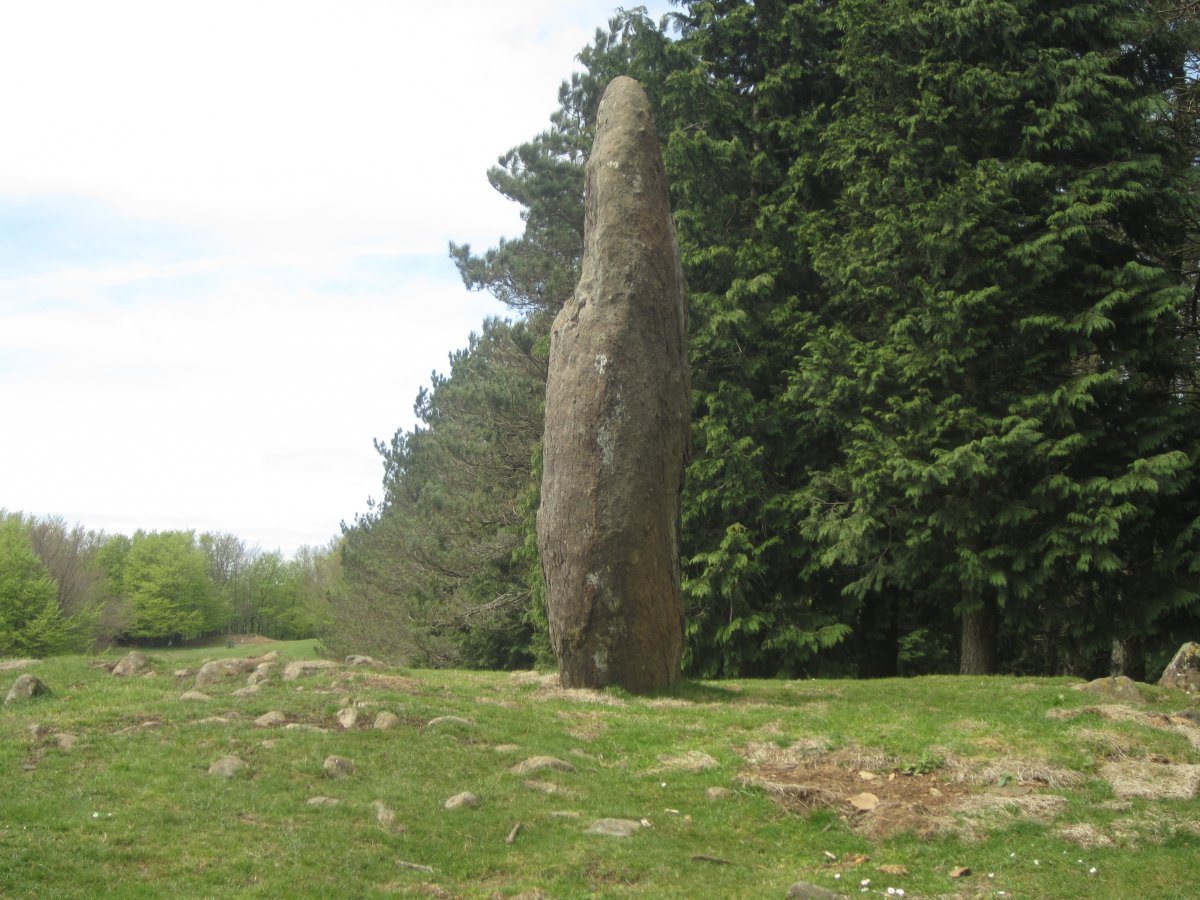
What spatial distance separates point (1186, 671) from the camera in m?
16.5

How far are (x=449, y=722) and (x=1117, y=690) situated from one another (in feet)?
32.6

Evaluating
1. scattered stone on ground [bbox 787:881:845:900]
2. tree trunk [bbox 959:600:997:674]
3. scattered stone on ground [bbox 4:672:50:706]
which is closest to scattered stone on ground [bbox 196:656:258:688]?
scattered stone on ground [bbox 4:672:50:706]

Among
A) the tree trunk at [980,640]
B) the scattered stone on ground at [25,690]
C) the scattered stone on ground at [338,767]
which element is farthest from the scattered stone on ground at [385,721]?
the tree trunk at [980,640]

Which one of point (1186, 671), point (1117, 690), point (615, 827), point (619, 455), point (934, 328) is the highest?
point (934, 328)

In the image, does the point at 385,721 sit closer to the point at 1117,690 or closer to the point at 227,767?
the point at 227,767

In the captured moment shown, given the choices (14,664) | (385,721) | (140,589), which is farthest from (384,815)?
(140,589)

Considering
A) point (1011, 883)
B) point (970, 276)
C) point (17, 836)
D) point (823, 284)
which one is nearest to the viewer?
point (17, 836)

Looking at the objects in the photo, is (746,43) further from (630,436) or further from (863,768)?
(863,768)

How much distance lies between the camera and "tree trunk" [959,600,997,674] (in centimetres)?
2173

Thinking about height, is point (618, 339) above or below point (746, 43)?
below

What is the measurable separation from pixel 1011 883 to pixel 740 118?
21.2 meters

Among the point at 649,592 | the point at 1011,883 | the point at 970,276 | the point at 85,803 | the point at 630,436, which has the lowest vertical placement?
the point at 1011,883

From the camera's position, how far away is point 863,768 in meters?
11.1

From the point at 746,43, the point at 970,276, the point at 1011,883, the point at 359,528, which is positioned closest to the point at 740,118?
the point at 746,43
